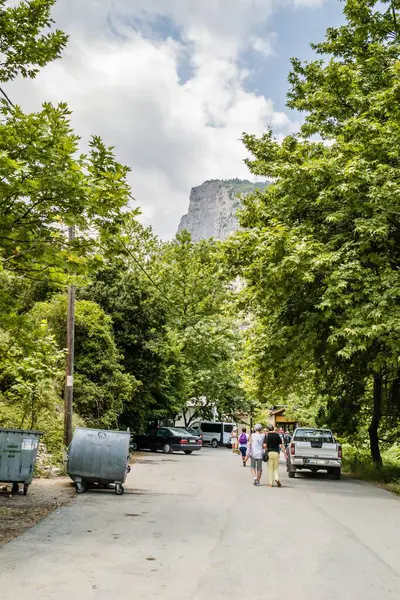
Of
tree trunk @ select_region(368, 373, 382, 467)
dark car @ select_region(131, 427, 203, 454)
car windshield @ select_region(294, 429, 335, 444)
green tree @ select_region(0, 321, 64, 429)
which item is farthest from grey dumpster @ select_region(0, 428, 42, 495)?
dark car @ select_region(131, 427, 203, 454)

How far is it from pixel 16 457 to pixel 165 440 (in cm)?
2329

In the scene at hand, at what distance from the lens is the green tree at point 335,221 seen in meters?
14.8

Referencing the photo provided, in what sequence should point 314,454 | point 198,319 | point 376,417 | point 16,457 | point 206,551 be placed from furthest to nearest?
point 198,319
point 376,417
point 314,454
point 16,457
point 206,551

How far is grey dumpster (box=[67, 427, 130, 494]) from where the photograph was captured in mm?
13008

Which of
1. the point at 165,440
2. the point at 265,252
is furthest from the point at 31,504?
the point at 165,440

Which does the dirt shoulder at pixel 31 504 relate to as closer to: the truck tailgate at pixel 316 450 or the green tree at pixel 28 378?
the green tree at pixel 28 378

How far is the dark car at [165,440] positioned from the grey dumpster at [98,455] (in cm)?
2214

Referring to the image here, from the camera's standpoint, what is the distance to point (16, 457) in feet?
40.5

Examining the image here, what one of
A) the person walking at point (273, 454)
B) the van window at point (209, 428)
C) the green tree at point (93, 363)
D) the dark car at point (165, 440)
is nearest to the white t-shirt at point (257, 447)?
the person walking at point (273, 454)

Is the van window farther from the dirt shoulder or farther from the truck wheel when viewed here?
the truck wheel

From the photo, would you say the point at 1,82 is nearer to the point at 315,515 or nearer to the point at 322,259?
the point at 322,259

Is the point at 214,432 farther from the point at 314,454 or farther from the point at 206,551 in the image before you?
the point at 206,551

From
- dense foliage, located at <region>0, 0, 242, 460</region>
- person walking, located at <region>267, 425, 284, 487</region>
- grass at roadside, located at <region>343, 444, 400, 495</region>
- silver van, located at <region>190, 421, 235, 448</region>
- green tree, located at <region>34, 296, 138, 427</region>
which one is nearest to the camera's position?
dense foliage, located at <region>0, 0, 242, 460</region>

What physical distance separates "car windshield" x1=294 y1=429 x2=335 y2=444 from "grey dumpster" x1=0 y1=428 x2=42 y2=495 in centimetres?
1056
